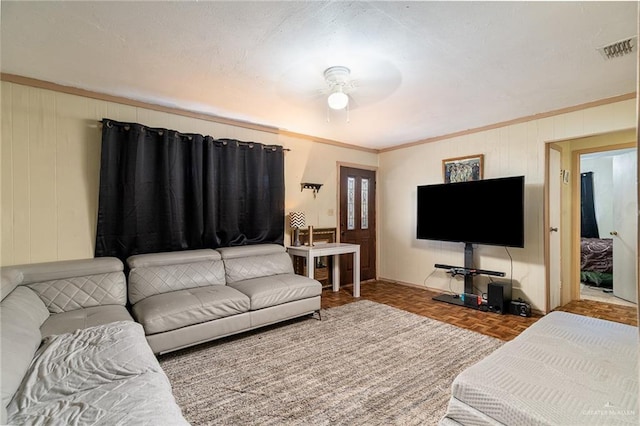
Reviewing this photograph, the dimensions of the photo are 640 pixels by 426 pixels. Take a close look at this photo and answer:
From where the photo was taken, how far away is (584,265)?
5.29 m

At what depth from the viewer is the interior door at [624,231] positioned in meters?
4.24

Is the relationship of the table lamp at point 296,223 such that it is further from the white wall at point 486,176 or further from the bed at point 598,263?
the bed at point 598,263

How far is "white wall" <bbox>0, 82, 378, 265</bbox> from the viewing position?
249 cm

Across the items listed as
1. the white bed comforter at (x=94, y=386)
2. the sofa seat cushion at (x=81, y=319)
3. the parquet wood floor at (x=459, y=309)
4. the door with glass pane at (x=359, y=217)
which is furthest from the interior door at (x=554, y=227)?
the sofa seat cushion at (x=81, y=319)

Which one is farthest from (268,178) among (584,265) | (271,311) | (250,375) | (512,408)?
(584,265)

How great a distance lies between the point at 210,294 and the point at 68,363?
132cm

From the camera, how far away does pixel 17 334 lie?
147 cm

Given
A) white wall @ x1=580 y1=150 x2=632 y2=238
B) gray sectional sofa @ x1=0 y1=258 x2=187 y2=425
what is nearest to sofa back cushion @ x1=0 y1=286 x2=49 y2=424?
gray sectional sofa @ x1=0 y1=258 x2=187 y2=425

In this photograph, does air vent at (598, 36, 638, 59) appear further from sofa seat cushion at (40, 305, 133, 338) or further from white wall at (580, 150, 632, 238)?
white wall at (580, 150, 632, 238)

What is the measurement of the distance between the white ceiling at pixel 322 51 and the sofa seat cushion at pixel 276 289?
1.98 metres

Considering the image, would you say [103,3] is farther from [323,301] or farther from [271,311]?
[323,301]

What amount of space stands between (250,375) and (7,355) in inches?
54.2

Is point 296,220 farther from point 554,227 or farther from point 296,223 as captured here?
point 554,227

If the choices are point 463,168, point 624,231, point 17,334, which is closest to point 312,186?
point 463,168
